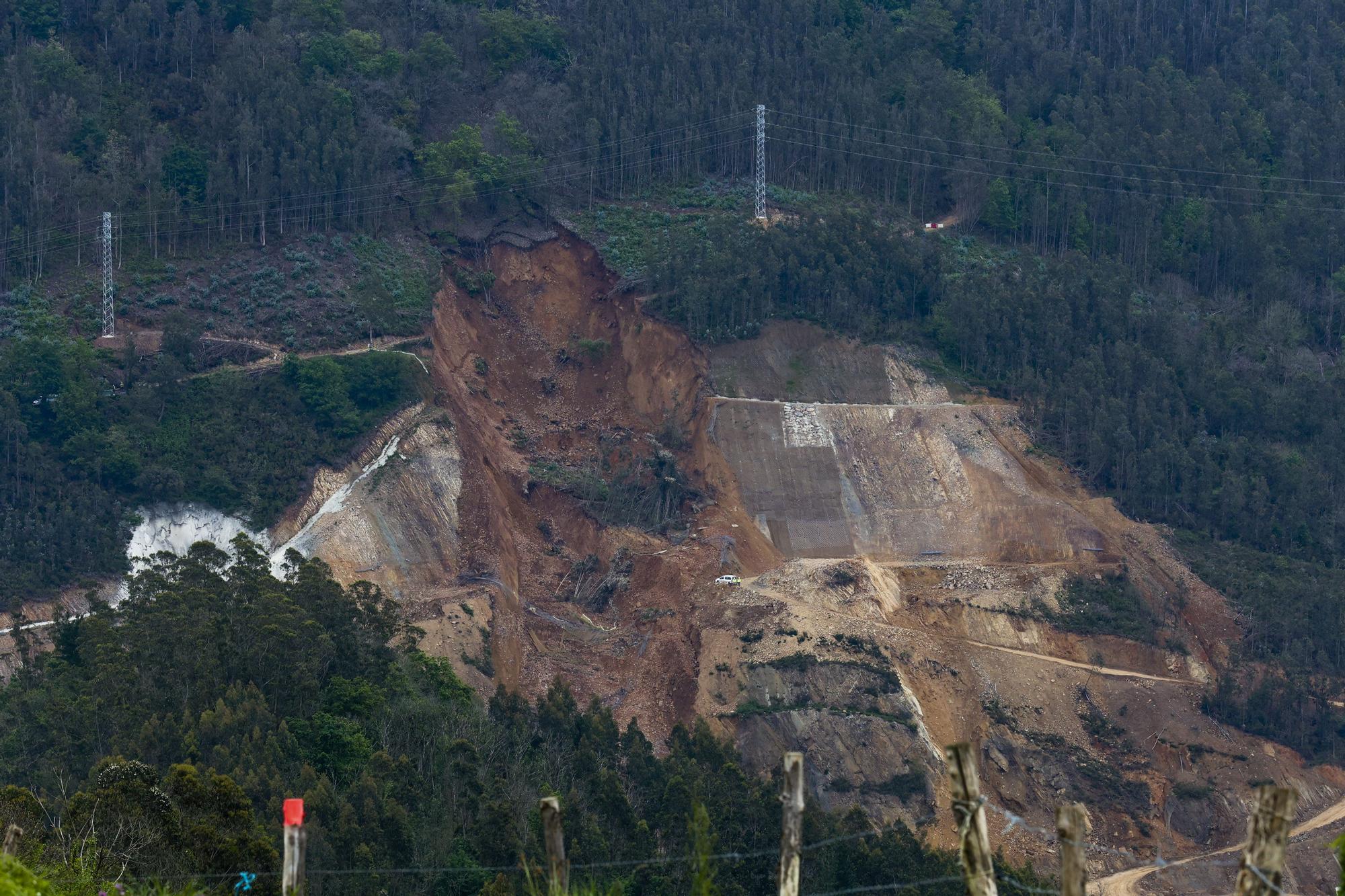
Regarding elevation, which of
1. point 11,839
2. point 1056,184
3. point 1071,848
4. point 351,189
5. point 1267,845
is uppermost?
point 1267,845

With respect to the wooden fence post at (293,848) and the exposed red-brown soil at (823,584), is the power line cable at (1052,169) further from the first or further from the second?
the wooden fence post at (293,848)

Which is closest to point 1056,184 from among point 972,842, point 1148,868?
point 1148,868

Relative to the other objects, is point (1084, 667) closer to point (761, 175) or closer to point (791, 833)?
point (761, 175)

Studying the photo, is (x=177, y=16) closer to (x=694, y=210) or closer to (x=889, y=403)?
(x=694, y=210)

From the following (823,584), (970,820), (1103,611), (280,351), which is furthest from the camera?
(280,351)

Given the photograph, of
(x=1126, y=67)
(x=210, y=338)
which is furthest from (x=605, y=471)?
(x=1126, y=67)

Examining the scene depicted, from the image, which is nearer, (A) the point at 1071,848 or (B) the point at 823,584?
(A) the point at 1071,848
